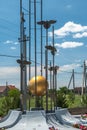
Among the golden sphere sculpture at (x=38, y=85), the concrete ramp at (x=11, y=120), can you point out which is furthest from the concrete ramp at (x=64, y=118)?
the concrete ramp at (x=11, y=120)

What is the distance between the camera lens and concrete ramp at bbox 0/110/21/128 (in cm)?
1482

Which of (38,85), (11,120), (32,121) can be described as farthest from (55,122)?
(11,120)

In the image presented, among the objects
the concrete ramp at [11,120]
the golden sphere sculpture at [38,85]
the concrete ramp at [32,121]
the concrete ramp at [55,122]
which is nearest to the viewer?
the concrete ramp at [32,121]

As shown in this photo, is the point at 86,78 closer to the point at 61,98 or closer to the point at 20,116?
the point at 61,98

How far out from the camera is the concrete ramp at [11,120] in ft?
48.6

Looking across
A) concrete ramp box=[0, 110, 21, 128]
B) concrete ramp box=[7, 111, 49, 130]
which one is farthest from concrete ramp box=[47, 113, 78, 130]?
concrete ramp box=[0, 110, 21, 128]

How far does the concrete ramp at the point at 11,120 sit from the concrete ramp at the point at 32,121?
0.25 meters

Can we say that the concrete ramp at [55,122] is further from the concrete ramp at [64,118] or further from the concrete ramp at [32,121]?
the concrete ramp at [32,121]

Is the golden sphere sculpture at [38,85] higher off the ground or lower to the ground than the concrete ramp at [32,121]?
higher

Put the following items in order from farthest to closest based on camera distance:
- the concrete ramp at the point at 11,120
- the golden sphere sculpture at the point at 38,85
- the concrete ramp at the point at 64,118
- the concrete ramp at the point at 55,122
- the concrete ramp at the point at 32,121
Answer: the concrete ramp at the point at 64,118 → the golden sphere sculpture at the point at 38,85 → the concrete ramp at the point at 11,120 → the concrete ramp at the point at 55,122 → the concrete ramp at the point at 32,121

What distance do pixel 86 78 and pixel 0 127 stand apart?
38.6 m

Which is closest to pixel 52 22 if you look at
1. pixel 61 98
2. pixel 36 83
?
pixel 36 83

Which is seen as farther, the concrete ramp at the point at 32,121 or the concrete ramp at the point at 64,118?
the concrete ramp at the point at 64,118

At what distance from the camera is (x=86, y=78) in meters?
52.3
